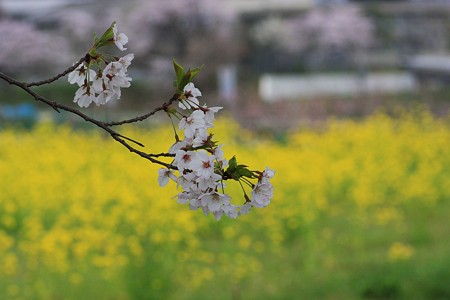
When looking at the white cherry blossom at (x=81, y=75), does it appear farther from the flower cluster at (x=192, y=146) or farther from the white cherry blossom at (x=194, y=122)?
the white cherry blossom at (x=194, y=122)

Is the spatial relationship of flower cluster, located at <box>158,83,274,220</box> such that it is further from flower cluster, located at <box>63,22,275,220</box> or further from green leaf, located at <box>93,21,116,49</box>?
green leaf, located at <box>93,21,116,49</box>

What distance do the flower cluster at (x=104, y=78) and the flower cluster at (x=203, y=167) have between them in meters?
0.09

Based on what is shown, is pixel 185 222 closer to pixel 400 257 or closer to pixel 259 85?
pixel 400 257

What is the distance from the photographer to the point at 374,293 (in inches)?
161

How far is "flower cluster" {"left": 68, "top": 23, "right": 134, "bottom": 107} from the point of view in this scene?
1137 mm

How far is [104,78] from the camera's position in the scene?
3.76 feet

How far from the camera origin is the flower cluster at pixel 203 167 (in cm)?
108

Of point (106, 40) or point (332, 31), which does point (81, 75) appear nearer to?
point (106, 40)

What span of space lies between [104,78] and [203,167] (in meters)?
0.20

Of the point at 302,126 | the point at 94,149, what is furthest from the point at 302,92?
the point at 94,149

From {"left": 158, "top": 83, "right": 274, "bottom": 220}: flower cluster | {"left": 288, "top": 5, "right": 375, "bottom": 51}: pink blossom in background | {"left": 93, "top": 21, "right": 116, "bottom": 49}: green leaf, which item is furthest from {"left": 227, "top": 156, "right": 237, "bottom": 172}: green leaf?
{"left": 288, "top": 5, "right": 375, "bottom": 51}: pink blossom in background

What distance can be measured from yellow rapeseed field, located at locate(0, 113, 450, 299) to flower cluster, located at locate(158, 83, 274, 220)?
282cm

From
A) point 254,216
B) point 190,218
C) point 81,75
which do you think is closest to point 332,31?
point 254,216

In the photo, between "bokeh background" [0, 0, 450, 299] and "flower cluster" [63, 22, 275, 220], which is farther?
"bokeh background" [0, 0, 450, 299]
